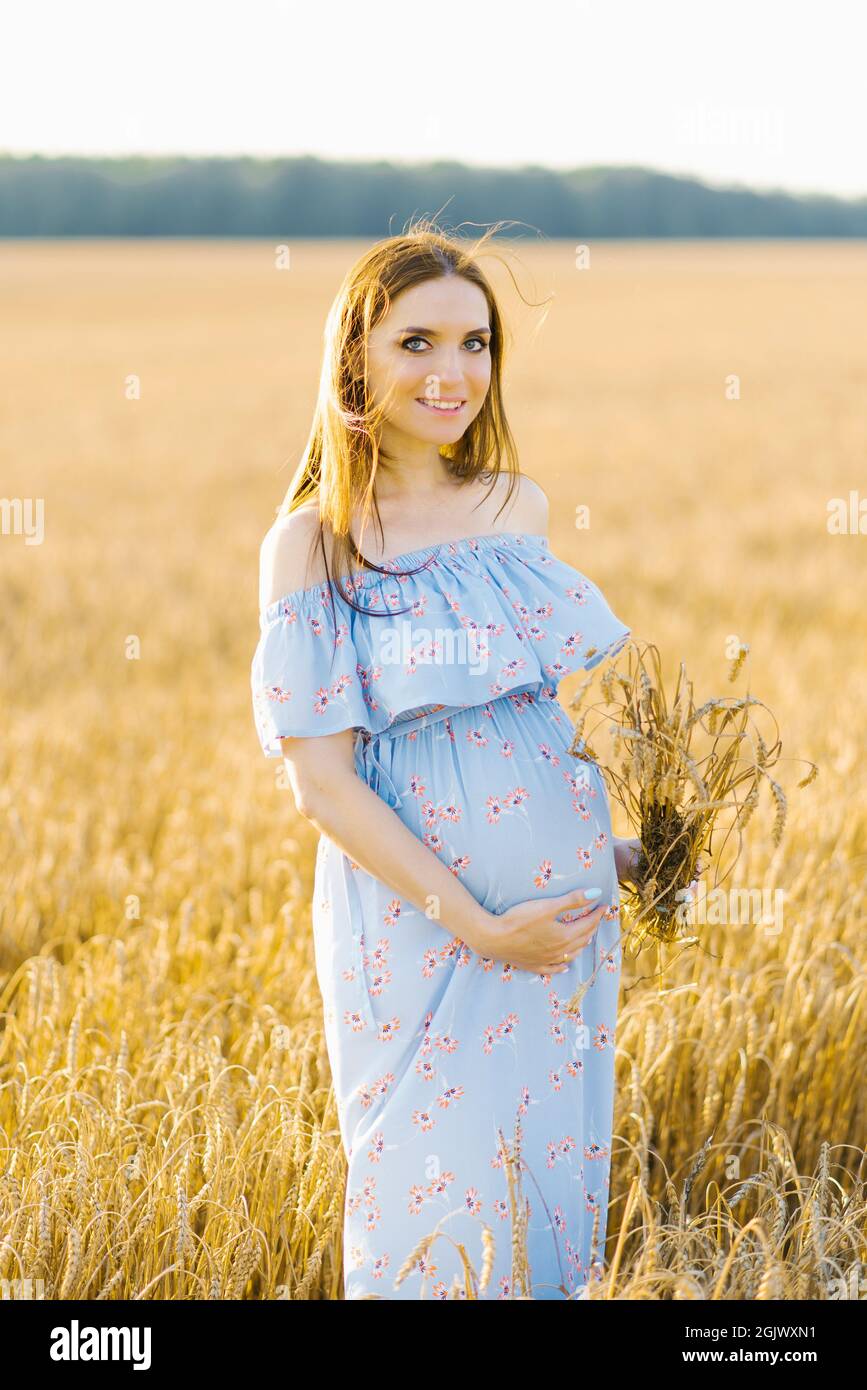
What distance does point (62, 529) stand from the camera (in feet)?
31.7

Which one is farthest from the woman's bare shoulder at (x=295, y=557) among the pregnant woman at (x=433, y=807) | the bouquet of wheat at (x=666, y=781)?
the bouquet of wheat at (x=666, y=781)

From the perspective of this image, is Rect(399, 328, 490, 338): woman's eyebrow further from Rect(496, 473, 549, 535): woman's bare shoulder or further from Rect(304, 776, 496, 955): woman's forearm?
Rect(304, 776, 496, 955): woman's forearm

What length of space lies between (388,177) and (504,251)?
66.1 m

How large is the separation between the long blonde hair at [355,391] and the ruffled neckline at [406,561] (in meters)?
0.01

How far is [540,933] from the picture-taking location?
185cm

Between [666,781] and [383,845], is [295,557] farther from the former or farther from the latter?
[666,781]

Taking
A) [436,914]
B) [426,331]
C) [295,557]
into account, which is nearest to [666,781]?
[436,914]

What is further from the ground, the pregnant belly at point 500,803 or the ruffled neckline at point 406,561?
the ruffled neckline at point 406,561

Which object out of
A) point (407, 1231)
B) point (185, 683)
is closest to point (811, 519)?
point (185, 683)

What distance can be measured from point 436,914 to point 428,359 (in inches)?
29.6

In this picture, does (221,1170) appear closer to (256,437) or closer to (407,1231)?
(407,1231)

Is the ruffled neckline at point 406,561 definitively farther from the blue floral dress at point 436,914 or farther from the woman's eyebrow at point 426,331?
the woman's eyebrow at point 426,331

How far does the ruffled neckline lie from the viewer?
1.92 meters

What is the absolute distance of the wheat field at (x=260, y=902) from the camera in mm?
2121
